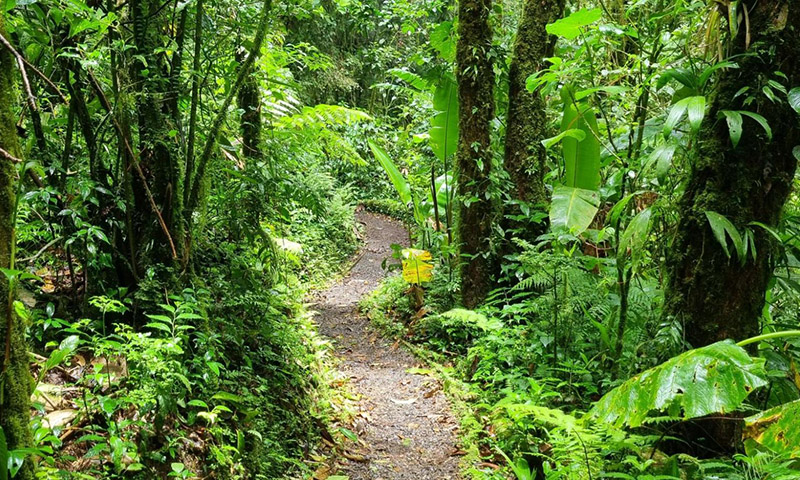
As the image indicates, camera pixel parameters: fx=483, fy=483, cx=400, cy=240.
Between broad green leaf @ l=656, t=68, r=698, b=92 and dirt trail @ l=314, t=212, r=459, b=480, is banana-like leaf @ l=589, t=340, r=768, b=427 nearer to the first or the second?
broad green leaf @ l=656, t=68, r=698, b=92

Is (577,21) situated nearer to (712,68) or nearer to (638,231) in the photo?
(712,68)

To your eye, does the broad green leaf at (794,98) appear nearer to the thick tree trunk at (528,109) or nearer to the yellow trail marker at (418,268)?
the thick tree trunk at (528,109)

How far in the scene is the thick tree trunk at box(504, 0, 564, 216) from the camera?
571 cm

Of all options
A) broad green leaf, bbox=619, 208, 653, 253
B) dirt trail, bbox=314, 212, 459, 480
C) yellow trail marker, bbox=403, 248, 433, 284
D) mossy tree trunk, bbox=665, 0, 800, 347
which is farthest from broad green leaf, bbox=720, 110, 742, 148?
yellow trail marker, bbox=403, 248, 433, 284

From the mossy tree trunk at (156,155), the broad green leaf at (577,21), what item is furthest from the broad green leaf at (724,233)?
the mossy tree trunk at (156,155)

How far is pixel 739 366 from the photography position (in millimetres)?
1724

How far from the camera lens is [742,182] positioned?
243cm

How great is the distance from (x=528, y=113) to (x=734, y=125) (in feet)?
12.1

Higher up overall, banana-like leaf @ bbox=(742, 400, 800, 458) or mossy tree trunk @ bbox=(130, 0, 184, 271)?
mossy tree trunk @ bbox=(130, 0, 184, 271)

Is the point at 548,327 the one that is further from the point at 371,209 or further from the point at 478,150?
the point at 371,209

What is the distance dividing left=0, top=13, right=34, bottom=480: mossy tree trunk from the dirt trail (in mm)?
2281

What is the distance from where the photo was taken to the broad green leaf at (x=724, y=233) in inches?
90.6

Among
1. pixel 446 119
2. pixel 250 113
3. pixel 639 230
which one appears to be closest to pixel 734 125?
pixel 639 230

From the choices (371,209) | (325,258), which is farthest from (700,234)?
(371,209)
